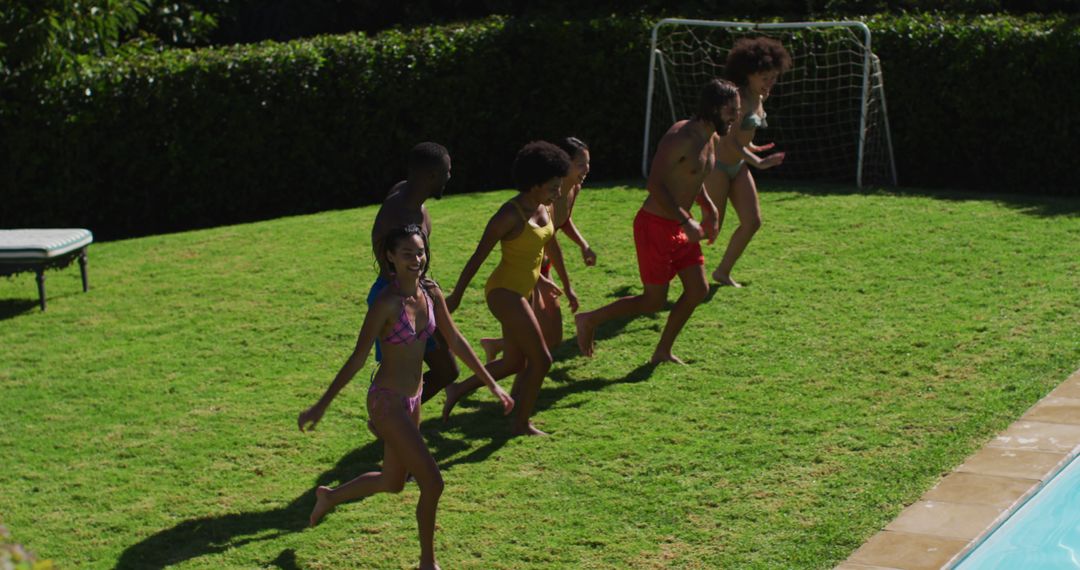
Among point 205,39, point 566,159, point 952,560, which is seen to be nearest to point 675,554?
point 952,560

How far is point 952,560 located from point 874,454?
1.38 metres

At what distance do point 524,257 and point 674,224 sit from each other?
1569 millimetres

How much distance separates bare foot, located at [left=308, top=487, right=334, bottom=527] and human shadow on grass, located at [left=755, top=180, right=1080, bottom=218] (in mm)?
8220

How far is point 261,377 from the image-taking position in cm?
954

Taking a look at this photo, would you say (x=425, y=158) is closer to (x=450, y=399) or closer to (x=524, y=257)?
(x=524, y=257)

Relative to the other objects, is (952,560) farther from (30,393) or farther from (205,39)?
(205,39)

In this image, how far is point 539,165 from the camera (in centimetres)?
775

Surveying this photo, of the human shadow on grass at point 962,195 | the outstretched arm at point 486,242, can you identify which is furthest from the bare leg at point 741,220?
the outstretched arm at point 486,242

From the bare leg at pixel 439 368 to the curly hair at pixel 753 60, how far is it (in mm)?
4171

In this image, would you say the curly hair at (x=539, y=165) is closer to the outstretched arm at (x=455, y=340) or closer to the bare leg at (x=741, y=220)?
the outstretched arm at (x=455, y=340)

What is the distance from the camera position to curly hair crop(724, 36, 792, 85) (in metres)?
10.7

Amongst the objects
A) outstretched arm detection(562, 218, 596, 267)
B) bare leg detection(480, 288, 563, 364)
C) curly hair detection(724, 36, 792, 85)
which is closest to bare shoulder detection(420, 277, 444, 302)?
bare leg detection(480, 288, 563, 364)

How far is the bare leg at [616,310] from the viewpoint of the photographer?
30.4ft

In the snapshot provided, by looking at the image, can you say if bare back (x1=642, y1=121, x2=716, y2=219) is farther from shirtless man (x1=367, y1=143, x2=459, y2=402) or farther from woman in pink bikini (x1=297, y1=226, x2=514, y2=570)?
woman in pink bikini (x1=297, y1=226, x2=514, y2=570)
